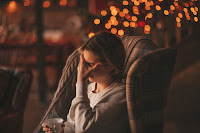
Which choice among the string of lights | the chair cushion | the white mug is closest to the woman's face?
the white mug

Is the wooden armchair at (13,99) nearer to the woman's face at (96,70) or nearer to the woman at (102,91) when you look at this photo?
the woman at (102,91)

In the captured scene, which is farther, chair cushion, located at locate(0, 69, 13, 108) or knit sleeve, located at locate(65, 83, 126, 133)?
chair cushion, located at locate(0, 69, 13, 108)

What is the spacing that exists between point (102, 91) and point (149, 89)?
24cm

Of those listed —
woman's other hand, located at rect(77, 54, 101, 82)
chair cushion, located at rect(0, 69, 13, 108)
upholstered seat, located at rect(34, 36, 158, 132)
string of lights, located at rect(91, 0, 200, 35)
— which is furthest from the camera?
chair cushion, located at rect(0, 69, 13, 108)

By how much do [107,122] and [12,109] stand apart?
825mm

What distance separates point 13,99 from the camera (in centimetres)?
172

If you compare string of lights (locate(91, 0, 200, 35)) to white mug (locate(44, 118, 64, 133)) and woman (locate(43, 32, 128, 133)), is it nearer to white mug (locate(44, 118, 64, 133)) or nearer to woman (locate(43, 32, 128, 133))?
woman (locate(43, 32, 128, 133))

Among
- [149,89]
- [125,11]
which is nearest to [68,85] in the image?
[149,89]

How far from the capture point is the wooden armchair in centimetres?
168

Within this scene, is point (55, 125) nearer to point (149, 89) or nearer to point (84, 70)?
point (84, 70)

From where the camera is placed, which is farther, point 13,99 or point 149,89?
point 13,99

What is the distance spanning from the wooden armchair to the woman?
0.57 meters

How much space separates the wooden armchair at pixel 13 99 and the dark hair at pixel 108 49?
677 mm

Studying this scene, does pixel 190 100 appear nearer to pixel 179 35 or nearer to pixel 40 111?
pixel 179 35
